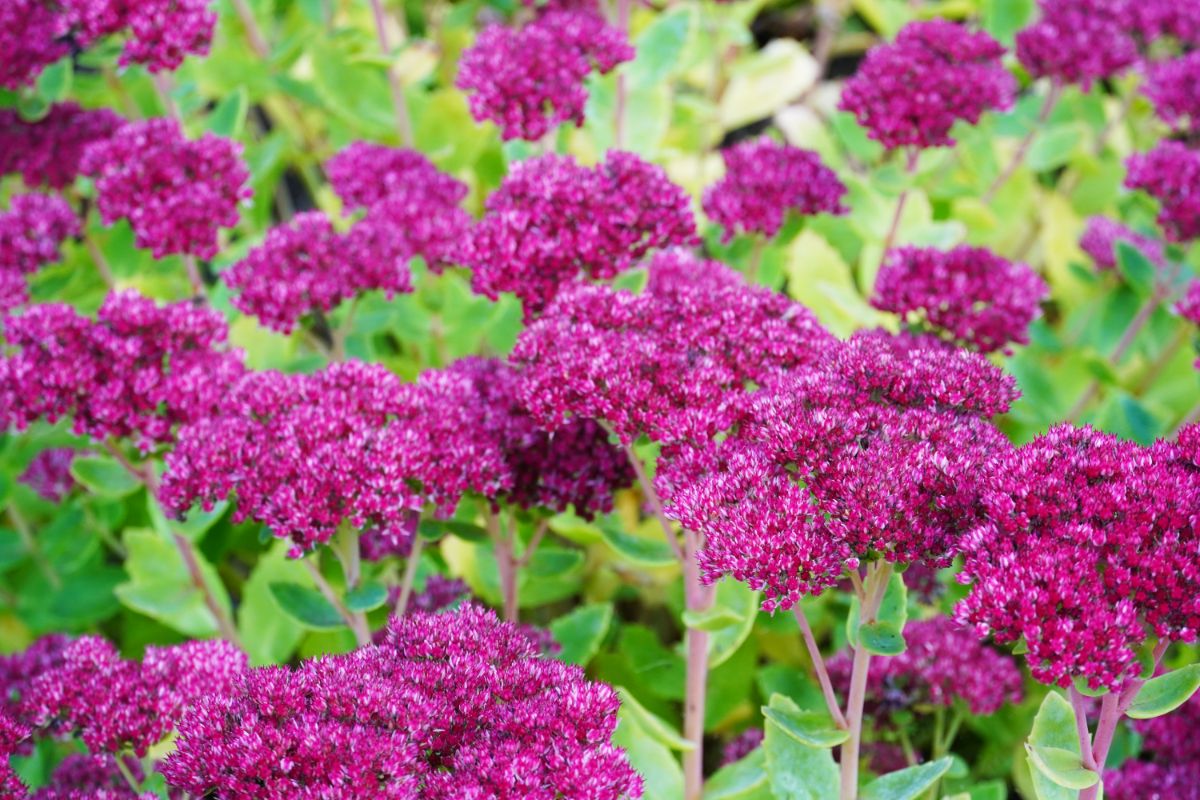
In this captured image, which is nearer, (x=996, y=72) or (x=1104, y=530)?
(x=1104, y=530)

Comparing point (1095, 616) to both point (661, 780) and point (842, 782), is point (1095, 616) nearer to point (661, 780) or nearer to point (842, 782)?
point (842, 782)

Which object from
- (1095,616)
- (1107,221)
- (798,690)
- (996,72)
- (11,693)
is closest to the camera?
(1095,616)

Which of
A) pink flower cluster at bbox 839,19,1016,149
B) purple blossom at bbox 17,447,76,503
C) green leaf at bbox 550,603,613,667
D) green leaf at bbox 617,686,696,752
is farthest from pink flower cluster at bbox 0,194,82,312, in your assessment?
pink flower cluster at bbox 839,19,1016,149

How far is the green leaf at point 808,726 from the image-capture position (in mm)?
1897

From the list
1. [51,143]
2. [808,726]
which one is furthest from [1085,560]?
[51,143]

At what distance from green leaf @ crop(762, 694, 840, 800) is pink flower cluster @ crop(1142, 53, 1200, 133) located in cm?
231

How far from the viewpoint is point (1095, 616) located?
1.51m

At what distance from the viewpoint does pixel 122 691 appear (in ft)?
6.45

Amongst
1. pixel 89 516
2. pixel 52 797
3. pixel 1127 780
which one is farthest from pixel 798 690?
pixel 89 516

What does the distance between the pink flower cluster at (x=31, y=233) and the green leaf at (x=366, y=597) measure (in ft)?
4.29

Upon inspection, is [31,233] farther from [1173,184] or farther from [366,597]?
[1173,184]

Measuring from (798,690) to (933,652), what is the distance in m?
0.43

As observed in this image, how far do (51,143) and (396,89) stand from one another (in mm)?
991

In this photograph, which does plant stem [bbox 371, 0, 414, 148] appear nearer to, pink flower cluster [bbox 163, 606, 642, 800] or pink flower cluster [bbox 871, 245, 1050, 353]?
pink flower cluster [bbox 871, 245, 1050, 353]
